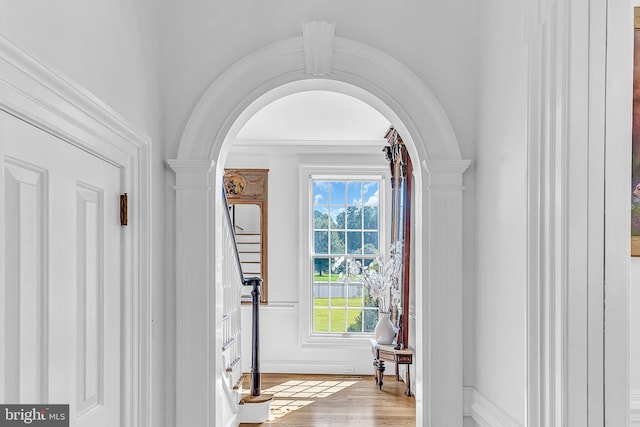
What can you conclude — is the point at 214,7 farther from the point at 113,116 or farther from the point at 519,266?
the point at 519,266

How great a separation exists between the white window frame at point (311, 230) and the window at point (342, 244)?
44 mm

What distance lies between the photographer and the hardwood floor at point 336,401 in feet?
16.6

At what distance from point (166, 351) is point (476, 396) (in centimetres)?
121

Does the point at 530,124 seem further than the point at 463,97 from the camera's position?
No

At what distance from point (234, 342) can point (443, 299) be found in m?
2.45

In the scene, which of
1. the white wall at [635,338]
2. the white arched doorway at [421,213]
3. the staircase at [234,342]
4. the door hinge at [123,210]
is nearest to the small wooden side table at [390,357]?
the staircase at [234,342]

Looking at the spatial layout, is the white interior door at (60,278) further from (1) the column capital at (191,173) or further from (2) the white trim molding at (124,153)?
(1) the column capital at (191,173)

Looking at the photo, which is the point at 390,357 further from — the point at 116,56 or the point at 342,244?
the point at 116,56

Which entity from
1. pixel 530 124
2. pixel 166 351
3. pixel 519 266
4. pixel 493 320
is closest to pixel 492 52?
pixel 530 124

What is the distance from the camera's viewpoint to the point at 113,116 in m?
1.82

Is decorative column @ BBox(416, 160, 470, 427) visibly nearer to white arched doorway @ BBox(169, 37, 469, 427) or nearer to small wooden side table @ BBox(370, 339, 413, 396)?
white arched doorway @ BBox(169, 37, 469, 427)

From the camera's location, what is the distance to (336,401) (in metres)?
5.81

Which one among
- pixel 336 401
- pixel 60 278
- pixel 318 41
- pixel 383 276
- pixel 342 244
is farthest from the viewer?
pixel 342 244

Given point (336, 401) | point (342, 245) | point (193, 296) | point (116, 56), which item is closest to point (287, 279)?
point (342, 245)
